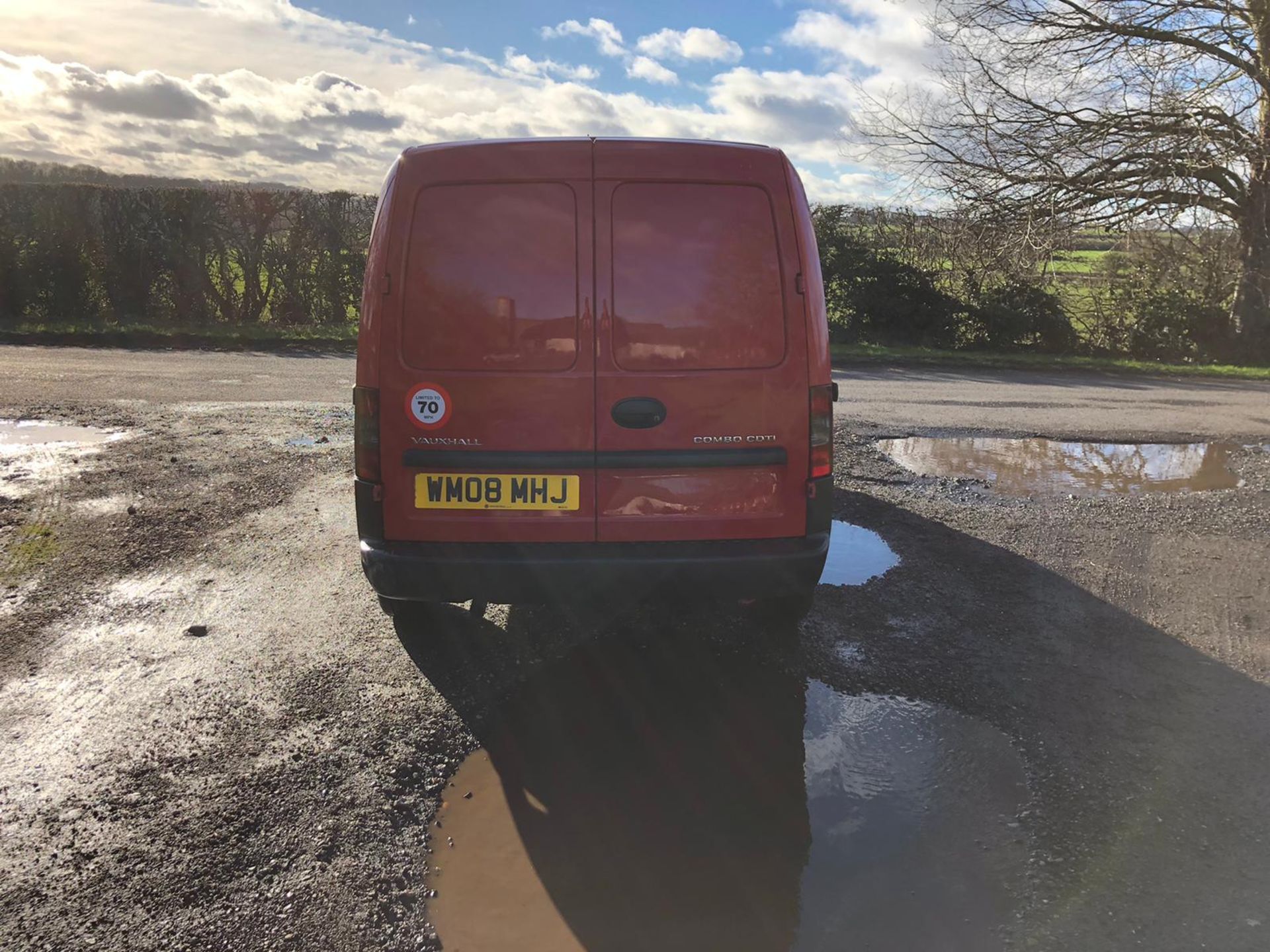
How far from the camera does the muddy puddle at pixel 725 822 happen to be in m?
2.35

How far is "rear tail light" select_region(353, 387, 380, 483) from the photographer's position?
3.50 m

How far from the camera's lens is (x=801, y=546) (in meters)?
3.56

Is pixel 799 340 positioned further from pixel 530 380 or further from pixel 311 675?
pixel 311 675

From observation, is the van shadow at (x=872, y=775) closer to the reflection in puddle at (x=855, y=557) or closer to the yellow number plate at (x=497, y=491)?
the reflection in puddle at (x=855, y=557)

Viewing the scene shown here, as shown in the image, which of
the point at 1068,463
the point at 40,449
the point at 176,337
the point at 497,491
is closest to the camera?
the point at 497,491

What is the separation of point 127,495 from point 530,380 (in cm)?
445

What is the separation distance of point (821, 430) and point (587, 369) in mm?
1007

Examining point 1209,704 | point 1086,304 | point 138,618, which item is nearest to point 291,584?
point 138,618

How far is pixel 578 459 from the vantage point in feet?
11.4

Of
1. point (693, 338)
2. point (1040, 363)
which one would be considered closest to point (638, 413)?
point (693, 338)

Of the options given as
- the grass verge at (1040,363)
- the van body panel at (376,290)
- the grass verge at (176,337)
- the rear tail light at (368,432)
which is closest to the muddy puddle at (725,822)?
the rear tail light at (368,432)

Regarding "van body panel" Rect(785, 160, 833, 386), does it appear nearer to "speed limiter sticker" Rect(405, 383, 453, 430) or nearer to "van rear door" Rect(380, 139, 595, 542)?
"van rear door" Rect(380, 139, 595, 542)

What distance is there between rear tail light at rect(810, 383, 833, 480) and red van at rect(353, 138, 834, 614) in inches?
0.8

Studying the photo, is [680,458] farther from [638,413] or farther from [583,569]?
[583,569]
